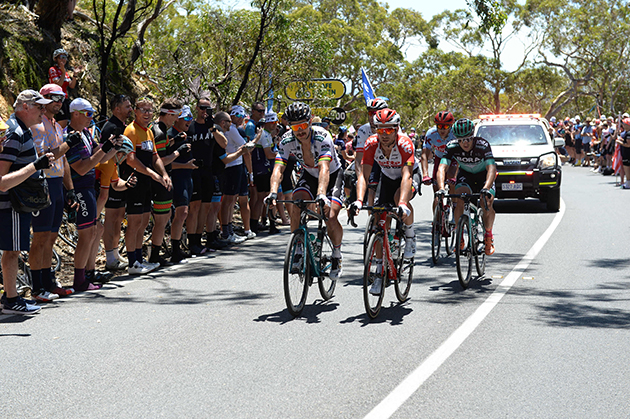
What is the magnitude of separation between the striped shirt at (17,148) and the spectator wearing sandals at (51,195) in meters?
0.31

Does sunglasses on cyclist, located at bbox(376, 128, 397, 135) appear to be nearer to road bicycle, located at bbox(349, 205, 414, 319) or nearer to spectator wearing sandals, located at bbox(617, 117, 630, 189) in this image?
road bicycle, located at bbox(349, 205, 414, 319)

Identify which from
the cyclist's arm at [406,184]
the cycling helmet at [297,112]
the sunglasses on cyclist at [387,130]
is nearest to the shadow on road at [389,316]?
the cyclist's arm at [406,184]

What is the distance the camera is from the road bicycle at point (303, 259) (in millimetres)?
6957

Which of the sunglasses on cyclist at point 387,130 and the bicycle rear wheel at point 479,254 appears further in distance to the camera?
the bicycle rear wheel at point 479,254

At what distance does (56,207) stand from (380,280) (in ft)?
11.6

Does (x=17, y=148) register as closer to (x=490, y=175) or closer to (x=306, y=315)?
(x=306, y=315)

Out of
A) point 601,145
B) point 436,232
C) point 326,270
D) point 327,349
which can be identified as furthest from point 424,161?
point 601,145

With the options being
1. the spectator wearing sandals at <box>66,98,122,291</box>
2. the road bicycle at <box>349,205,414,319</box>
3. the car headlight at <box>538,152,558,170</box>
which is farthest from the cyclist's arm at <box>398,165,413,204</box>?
the car headlight at <box>538,152,558,170</box>

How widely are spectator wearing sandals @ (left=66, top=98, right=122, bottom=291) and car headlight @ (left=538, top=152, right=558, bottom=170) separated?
11.0 meters

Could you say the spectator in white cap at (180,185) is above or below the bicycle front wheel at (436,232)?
above

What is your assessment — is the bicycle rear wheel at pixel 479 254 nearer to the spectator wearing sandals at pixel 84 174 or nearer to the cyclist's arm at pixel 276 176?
the cyclist's arm at pixel 276 176

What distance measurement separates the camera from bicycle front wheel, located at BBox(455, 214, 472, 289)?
8.35 metres

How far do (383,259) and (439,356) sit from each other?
4.72 ft

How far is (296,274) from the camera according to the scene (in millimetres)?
7082
